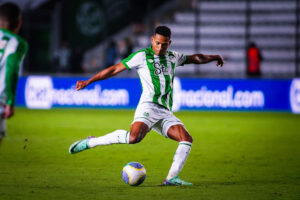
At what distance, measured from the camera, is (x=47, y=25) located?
88.4ft

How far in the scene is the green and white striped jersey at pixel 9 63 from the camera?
5.55 metres

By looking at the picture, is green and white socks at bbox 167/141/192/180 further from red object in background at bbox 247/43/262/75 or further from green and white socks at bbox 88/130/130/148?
red object in background at bbox 247/43/262/75

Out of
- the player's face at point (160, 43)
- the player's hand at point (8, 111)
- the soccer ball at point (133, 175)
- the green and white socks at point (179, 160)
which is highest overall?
the player's face at point (160, 43)

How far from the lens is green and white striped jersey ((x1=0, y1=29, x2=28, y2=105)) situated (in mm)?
5547

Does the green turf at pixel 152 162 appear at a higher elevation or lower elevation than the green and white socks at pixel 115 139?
lower

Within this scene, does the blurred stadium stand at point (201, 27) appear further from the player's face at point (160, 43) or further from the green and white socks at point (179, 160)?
the green and white socks at point (179, 160)

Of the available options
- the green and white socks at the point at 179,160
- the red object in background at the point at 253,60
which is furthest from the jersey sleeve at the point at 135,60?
the red object in background at the point at 253,60

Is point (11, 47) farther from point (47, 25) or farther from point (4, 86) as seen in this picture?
point (47, 25)

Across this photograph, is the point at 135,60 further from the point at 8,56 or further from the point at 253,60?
the point at 253,60

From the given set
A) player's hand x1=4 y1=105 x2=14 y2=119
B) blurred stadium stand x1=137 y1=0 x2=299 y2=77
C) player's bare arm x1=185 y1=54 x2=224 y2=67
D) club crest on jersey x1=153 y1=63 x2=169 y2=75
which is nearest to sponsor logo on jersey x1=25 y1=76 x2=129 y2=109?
blurred stadium stand x1=137 y1=0 x2=299 y2=77

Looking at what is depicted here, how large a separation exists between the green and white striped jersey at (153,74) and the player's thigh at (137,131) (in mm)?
321

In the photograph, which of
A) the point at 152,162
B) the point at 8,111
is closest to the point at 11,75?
the point at 8,111

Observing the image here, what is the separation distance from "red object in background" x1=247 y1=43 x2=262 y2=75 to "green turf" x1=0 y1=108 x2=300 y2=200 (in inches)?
Answer: 175

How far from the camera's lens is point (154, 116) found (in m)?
6.89
